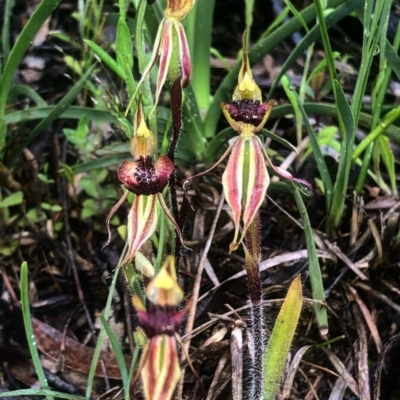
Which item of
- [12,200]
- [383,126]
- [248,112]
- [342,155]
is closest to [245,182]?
[248,112]

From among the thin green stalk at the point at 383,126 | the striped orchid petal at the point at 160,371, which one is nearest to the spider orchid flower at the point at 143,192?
the striped orchid petal at the point at 160,371

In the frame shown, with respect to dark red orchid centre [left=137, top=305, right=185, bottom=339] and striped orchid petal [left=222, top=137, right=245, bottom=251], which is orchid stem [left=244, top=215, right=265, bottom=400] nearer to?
striped orchid petal [left=222, top=137, right=245, bottom=251]

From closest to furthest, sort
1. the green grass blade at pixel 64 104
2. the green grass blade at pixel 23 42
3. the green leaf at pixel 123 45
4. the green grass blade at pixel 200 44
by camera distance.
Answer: the green leaf at pixel 123 45 < the green grass blade at pixel 23 42 < the green grass blade at pixel 64 104 < the green grass blade at pixel 200 44

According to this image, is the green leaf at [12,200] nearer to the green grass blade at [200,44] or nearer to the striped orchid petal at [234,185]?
the green grass blade at [200,44]

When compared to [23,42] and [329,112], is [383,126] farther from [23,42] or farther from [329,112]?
[23,42]

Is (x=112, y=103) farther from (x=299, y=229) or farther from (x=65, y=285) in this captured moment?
(x=299, y=229)

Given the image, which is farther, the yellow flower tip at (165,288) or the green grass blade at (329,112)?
the green grass blade at (329,112)

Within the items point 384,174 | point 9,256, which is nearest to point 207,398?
point 9,256
